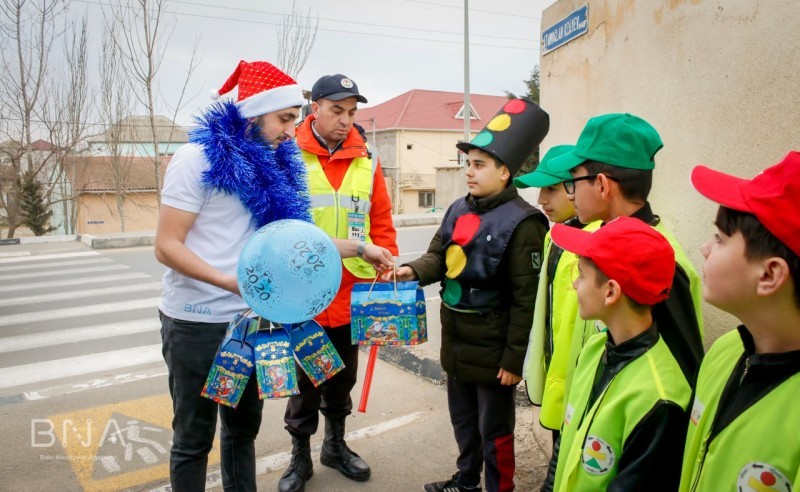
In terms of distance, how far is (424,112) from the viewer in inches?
1598

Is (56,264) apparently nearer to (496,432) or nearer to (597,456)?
(496,432)

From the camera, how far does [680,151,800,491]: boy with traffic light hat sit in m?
1.16

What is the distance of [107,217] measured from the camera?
2953 cm

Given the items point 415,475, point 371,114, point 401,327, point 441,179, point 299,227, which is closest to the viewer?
point 299,227

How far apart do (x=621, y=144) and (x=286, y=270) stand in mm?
1325

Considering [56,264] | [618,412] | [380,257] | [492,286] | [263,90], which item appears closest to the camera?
[618,412]

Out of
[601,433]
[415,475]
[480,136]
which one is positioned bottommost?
[415,475]

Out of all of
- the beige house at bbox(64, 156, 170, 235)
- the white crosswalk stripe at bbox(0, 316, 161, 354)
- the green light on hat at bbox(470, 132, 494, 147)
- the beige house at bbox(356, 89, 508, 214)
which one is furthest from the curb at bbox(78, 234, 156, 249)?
the beige house at bbox(356, 89, 508, 214)

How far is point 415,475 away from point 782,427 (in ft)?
7.66

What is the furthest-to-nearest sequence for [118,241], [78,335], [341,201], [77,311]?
[118,241] → [77,311] → [78,335] → [341,201]

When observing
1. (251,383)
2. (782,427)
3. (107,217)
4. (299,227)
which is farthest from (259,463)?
(107,217)

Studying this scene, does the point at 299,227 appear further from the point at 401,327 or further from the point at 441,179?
the point at 441,179

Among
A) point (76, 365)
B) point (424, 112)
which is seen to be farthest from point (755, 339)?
point (424, 112)

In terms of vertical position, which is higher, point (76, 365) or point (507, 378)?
point (507, 378)
